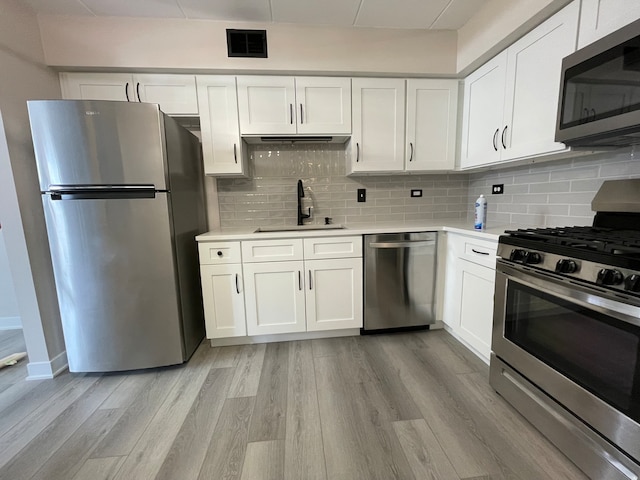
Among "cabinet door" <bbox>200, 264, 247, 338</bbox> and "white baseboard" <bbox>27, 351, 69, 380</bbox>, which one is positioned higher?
"cabinet door" <bbox>200, 264, 247, 338</bbox>

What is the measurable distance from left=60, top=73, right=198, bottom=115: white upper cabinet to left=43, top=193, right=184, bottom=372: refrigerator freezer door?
34.7 inches

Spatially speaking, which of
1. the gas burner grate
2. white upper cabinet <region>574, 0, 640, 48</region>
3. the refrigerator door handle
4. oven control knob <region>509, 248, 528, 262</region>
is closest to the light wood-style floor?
oven control knob <region>509, 248, 528, 262</region>

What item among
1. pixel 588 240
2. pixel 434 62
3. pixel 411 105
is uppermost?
pixel 434 62

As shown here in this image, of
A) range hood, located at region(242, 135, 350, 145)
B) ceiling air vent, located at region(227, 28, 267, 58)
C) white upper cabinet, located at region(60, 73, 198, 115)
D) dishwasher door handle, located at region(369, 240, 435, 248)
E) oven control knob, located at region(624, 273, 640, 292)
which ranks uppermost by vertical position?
ceiling air vent, located at region(227, 28, 267, 58)

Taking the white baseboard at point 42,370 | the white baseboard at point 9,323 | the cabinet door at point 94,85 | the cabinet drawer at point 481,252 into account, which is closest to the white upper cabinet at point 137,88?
the cabinet door at point 94,85

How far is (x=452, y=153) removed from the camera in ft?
7.83

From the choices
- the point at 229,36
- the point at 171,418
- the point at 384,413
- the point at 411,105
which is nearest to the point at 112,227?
the point at 171,418

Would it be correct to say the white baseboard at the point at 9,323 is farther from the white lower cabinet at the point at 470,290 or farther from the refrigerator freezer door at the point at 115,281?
the white lower cabinet at the point at 470,290

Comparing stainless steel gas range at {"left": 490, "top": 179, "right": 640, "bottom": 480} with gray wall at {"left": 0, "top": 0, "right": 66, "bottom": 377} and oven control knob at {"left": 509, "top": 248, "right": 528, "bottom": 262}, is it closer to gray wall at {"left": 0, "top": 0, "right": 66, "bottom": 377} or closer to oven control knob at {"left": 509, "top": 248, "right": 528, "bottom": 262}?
oven control knob at {"left": 509, "top": 248, "right": 528, "bottom": 262}

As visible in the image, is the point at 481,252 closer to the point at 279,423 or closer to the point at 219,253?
the point at 279,423

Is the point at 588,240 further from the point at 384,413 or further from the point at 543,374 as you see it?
the point at 384,413

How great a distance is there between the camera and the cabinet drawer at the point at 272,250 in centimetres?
206

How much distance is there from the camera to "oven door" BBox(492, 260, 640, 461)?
3.11ft

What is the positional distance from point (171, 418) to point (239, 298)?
2.78ft
